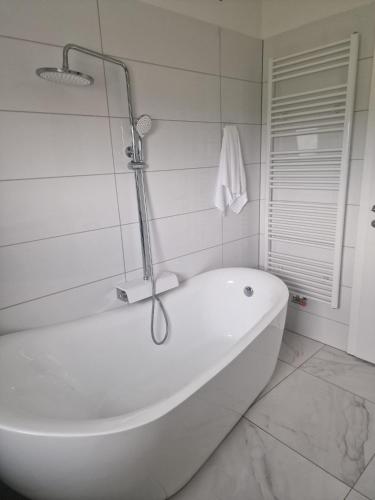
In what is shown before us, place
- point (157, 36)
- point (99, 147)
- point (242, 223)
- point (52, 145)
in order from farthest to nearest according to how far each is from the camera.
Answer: point (242, 223) → point (157, 36) → point (99, 147) → point (52, 145)

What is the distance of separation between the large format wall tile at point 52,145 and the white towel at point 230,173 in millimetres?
815

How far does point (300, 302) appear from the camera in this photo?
239 centimetres

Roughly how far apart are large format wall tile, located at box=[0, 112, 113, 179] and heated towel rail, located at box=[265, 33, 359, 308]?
1273 mm

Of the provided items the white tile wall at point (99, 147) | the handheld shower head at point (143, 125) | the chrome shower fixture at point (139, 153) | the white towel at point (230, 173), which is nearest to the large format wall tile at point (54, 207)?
the white tile wall at point (99, 147)

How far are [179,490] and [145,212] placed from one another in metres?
1.31

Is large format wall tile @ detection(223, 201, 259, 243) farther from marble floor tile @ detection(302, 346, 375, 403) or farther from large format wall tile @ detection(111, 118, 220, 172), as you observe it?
marble floor tile @ detection(302, 346, 375, 403)

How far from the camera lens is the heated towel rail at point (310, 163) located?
1.94 metres

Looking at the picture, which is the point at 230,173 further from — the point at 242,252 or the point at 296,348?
the point at 296,348

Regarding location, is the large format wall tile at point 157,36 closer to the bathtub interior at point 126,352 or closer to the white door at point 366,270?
the white door at point 366,270

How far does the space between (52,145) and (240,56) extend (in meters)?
1.46

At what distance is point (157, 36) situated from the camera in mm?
1736

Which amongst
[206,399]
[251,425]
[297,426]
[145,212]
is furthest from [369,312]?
[145,212]

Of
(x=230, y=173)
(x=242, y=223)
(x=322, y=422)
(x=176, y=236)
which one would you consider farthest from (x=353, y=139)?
(x=322, y=422)

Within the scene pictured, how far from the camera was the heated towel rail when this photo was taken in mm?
1944
